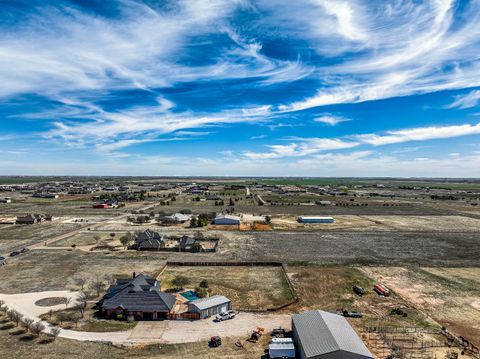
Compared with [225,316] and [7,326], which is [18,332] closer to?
[7,326]

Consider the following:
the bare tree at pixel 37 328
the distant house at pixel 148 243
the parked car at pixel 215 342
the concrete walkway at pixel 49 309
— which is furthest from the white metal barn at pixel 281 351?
the distant house at pixel 148 243

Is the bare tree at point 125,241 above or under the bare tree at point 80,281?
above

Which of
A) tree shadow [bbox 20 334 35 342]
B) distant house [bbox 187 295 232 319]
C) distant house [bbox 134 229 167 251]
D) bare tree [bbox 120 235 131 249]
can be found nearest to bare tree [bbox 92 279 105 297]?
tree shadow [bbox 20 334 35 342]

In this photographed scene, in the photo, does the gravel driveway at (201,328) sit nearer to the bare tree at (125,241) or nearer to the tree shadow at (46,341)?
the tree shadow at (46,341)

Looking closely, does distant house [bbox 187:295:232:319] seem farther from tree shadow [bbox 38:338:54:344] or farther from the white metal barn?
tree shadow [bbox 38:338:54:344]

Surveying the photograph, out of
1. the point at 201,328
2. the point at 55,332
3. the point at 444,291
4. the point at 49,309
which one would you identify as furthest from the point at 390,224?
the point at 55,332

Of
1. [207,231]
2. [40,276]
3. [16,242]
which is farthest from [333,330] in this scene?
[16,242]
